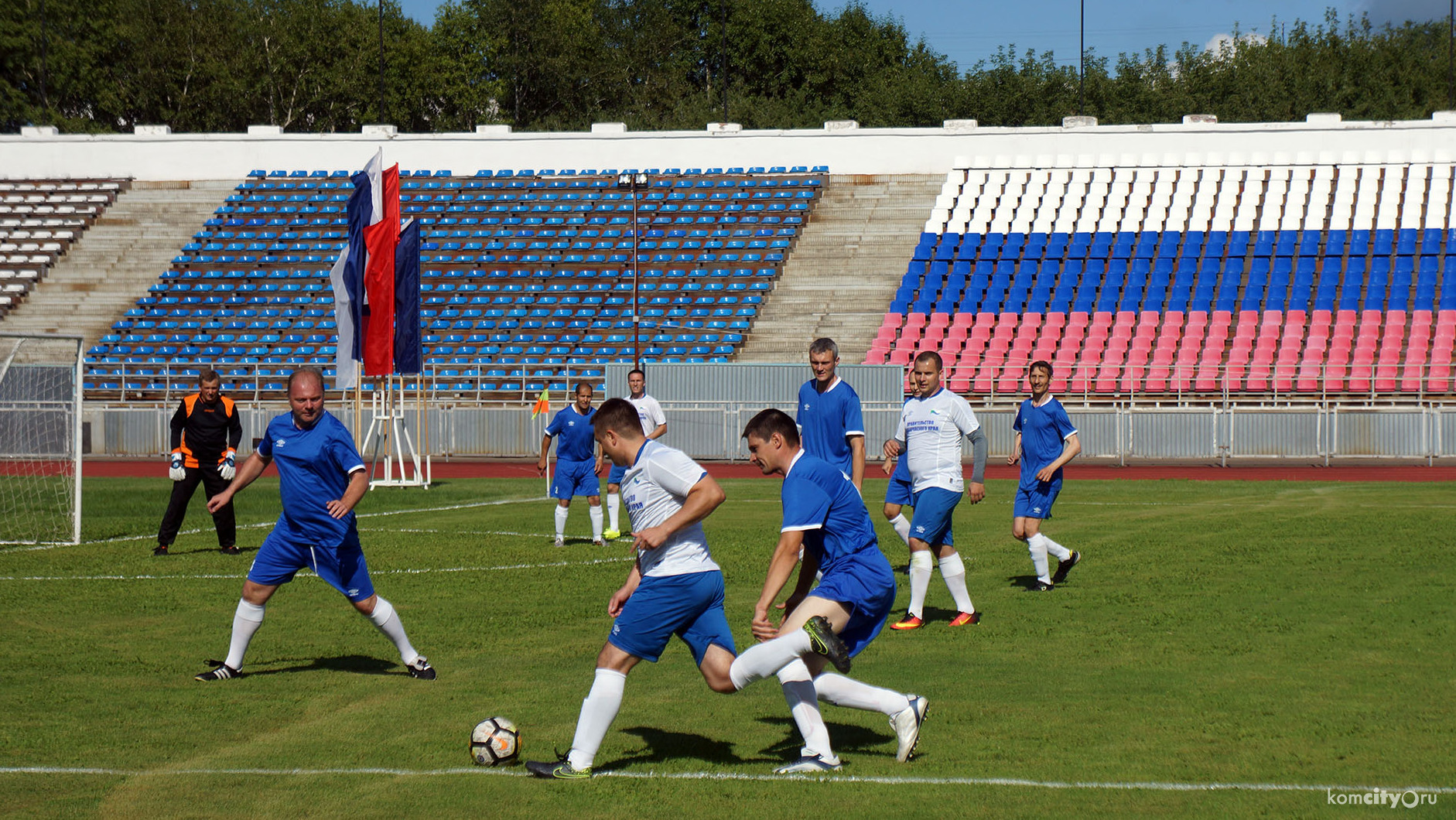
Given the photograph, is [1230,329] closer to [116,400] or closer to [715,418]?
[715,418]

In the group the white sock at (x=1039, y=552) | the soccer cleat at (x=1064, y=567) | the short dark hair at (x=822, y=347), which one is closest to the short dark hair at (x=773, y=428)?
the short dark hair at (x=822, y=347)

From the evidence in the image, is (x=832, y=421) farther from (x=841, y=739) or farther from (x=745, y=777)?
(x=745, y=777)

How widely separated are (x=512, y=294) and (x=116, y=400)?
11.4 metres

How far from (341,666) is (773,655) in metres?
4.23

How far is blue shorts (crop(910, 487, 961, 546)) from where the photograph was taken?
10.8 meters

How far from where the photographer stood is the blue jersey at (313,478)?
908 cm

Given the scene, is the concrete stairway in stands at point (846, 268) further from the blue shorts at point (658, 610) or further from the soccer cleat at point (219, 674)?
the blue shorts at point (658, 610)

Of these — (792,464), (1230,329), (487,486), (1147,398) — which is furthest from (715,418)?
(792,464)

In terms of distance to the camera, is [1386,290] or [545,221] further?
[545,221]

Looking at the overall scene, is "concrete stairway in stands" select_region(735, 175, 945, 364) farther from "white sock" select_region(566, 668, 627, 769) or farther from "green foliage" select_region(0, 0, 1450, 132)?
"white sock" select_region(566, 668, 627, 769)

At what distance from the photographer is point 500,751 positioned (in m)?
6.89

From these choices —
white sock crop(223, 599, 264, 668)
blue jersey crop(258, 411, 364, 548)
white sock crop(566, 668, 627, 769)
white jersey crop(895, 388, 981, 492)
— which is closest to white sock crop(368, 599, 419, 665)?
blue jersey crop(258, 411, 364, 548)

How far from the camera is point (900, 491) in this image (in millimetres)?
11977

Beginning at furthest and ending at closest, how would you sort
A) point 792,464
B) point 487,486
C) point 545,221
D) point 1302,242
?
point 545,221, point 1302,242, point 487,486, point 792,464
